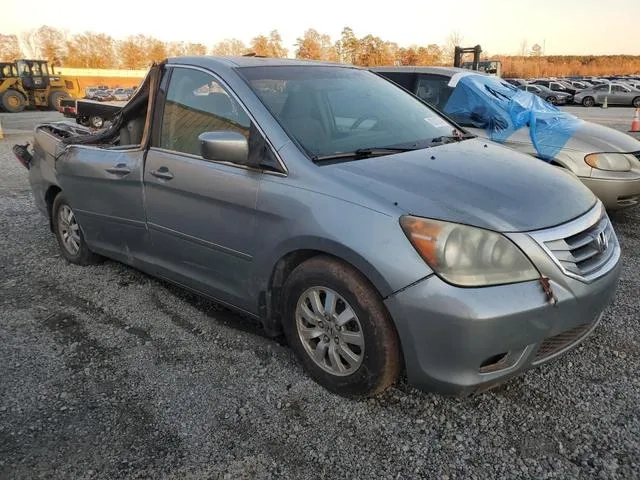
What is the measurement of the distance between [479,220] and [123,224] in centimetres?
267

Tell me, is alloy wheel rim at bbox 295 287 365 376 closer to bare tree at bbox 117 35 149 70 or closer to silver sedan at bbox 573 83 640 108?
silver sedan at bbox 573 83 640 108

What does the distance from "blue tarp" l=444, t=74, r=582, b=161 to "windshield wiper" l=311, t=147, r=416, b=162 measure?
292 cm

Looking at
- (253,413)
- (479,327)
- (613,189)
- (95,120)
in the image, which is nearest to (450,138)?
(479,327)

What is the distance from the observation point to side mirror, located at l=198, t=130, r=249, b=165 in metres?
2.84

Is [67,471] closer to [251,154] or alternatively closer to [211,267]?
[211,267]

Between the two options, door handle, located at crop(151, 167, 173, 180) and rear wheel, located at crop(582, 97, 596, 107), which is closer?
door handle, located at crop(151, 167, 173, 180)

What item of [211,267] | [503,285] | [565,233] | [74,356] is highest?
[565,233]

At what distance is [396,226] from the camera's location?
2.35 metres

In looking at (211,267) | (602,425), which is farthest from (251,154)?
(602,425)

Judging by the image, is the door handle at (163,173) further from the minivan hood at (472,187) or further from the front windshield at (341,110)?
the minivan hood at (472,187)

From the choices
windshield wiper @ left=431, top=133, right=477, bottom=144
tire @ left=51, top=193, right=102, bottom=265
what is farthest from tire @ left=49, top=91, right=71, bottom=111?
windshield wiper @ left=431, top=133, right=477, bottom=144

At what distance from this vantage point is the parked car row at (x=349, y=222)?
228 cm

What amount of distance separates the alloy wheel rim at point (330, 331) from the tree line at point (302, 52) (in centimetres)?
7383

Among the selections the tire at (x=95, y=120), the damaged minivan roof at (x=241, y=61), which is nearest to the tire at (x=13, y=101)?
the tire at (x=95, y=120)
